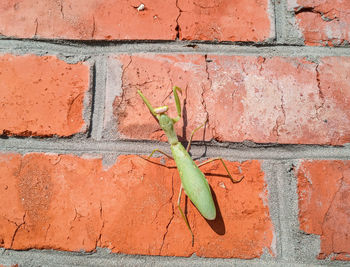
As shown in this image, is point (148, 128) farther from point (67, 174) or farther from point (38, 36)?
point (38, 36)

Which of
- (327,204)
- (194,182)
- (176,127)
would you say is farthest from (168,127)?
(327,204)

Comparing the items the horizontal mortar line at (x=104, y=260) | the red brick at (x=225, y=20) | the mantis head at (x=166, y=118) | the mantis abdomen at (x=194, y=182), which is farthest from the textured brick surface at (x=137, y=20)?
the horizontal mortar line at (x=104, y=260)

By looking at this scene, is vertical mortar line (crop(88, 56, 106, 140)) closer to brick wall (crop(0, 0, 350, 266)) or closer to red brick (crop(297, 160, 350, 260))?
brick wall (crop(0, 0, 350, 266))

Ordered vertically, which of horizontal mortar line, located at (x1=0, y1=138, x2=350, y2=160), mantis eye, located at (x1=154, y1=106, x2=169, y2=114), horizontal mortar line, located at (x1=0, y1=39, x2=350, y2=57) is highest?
horizontal mortar line, located at (x1=0, y1=39, x2=350, y2=57)

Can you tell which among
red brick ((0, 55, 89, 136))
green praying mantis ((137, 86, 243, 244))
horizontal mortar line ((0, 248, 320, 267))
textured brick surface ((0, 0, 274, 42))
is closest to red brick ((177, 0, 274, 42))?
textured brick surface ((0, 0, 274, 42))

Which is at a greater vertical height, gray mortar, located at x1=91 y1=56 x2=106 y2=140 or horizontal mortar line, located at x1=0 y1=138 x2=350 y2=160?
gray mortar, located at x1=91 y1=56 x2=106 y2=140

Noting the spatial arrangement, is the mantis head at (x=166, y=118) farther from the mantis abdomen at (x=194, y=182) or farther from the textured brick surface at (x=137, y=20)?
the textured brick surface at (x=137, y=20)
